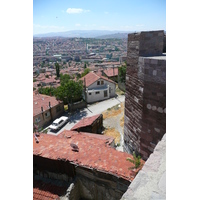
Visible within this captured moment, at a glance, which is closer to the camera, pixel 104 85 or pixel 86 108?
pixel 86 108

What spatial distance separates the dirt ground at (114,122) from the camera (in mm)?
16294

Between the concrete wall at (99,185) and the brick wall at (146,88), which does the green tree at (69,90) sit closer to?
the concrete wall at (99,185)

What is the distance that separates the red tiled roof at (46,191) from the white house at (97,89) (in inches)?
785

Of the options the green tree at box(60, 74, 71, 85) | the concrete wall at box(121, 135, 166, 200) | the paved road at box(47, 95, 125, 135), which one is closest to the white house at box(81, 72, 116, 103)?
the paved road at box(47, 95, 125, 135)

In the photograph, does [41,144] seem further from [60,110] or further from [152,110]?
[60,110]

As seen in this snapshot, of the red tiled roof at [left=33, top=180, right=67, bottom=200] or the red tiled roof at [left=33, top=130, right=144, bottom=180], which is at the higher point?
the red tiled roof at [left=33, top=130, right=144, bottom=180]

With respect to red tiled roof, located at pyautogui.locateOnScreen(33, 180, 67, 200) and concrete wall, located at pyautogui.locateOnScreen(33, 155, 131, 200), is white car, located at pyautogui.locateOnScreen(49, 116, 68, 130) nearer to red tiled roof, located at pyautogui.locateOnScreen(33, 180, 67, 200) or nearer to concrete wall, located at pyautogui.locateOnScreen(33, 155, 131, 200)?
concrete wall, located at pyautogui.locateOnScreen(33, 155, 131, 200)

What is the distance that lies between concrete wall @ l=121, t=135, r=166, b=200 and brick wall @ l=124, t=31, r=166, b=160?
5.74 feet

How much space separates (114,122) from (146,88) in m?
14.9

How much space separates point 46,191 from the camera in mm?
6578

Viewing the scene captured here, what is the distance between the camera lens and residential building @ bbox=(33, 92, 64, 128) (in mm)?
19873

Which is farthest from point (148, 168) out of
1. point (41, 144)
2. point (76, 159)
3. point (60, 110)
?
point (60, 110)

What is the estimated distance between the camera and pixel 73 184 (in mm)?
6586

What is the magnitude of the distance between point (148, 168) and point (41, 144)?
663 centimetres
